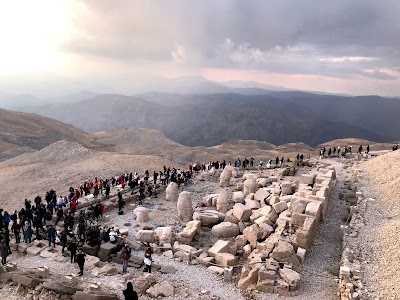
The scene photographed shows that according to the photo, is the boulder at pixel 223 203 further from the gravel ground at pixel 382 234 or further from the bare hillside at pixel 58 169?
the bare hillside at pixel 58 169

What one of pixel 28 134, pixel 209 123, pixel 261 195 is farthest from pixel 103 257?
pixel 209 123

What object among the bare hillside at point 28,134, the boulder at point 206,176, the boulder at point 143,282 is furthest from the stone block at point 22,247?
the bare hillside at point 28,134

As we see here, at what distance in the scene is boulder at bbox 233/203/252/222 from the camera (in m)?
18.1

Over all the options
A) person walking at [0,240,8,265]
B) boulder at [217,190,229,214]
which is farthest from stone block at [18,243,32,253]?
boulder at [217,190,229,214]

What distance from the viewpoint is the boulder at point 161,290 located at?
11.2 metres

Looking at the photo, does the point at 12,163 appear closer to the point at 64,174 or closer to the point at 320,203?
the point at 64,174

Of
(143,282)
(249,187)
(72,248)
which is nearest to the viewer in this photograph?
(143,282)

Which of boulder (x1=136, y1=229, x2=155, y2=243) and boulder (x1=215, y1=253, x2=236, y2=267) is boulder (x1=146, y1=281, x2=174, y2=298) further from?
boulder (x1=136, y1=229, x2=155, y2=243)

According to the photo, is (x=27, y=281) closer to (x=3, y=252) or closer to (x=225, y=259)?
(x=3, y=252)

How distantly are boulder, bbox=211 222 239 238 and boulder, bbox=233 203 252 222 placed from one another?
1.03m

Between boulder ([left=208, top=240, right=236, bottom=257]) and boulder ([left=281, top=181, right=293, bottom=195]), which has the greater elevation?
boulder ([left=281, top=181, right=293, bottom=195])

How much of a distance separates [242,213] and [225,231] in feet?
5.15

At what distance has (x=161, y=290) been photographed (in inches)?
444

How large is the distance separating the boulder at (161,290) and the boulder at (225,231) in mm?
5739
